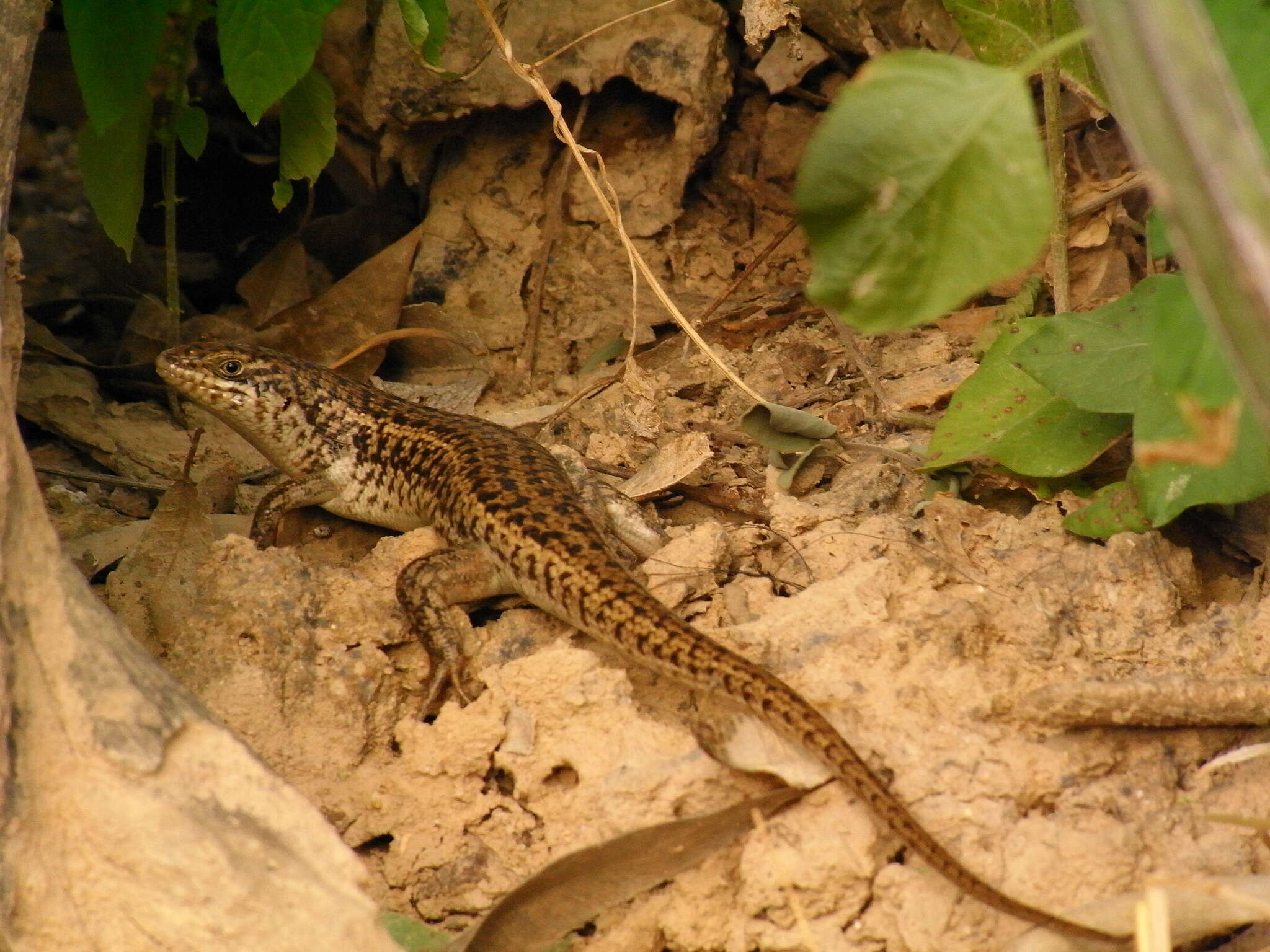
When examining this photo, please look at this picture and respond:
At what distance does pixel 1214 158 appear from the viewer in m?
1.33

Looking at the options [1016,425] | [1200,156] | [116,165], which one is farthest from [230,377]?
[1200,156]

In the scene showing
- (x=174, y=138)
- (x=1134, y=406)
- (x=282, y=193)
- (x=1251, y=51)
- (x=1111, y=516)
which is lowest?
(x=1111, y=516)

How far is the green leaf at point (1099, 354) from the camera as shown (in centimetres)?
340

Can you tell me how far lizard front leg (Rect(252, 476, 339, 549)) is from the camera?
4789 mm

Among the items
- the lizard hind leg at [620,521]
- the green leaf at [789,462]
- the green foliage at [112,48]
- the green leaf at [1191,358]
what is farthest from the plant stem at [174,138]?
the green leaf at [1191,358]

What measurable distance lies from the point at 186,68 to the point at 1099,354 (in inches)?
138

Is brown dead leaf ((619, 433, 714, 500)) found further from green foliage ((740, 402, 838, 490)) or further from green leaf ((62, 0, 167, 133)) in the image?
green leaf ((62, 0, 167, 133))

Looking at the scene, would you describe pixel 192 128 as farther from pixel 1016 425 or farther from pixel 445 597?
pixel 1016 425

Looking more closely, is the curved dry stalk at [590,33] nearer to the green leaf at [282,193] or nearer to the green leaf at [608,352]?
the green leaf at [282,193]

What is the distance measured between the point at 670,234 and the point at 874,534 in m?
2.41

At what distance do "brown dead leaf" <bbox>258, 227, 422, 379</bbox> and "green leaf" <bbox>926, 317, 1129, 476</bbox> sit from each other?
2.89 meters

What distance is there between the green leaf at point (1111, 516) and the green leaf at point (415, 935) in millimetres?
2109

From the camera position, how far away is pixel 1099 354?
3477 millimetres

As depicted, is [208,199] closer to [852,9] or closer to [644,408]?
[644,408]
